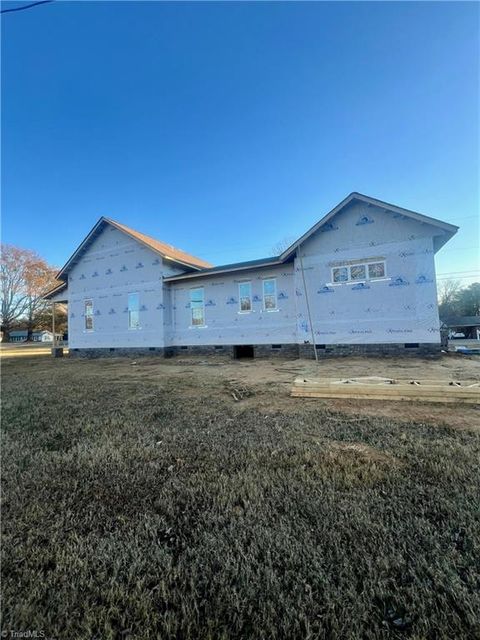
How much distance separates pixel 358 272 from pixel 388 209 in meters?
2.51

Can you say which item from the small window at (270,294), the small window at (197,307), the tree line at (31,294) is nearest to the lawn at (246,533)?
the small window at (270,294)

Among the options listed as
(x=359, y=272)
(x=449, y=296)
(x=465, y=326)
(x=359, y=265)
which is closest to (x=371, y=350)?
(x=359, y=272)

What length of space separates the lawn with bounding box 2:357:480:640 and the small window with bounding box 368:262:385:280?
8.11 metres

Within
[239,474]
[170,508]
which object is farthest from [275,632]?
[239,474]

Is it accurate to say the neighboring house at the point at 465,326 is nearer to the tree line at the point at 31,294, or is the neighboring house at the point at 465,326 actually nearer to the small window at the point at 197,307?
the tree line at the point at 31,294

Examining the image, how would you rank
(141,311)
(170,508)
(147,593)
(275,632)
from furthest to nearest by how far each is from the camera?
(141,311) < (170,508) < (147,593) < (275,632)

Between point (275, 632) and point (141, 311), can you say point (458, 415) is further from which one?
point (141, 311)

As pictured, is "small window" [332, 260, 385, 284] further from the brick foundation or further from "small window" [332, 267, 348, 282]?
the brick foundation

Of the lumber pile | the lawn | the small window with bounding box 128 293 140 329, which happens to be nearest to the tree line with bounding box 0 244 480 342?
the small window with bounding box 128 293 140 329

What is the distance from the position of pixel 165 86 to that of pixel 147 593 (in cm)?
1565

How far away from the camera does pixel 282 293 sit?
12.6 meters

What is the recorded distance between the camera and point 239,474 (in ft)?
8.43

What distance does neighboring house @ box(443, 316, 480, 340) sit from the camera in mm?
24109

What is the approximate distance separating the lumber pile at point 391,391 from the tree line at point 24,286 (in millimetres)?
43308
